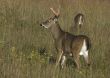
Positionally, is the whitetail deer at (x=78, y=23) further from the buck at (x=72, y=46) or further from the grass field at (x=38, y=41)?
the buck at (x=72, y=46)

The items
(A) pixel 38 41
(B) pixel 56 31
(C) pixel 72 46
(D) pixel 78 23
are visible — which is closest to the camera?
(C) pixel 72 46

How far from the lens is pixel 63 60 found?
30.5 feet

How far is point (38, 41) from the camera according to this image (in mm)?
10664

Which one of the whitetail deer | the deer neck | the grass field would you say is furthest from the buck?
the whitetail deer

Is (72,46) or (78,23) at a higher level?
(78,23)

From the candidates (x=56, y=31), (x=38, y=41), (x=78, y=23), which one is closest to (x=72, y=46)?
(x=56, y=31)

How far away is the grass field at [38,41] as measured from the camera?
7707 mm

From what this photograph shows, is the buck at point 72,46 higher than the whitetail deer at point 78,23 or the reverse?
the reverse

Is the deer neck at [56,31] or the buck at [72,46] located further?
the deer neck at [56,31]

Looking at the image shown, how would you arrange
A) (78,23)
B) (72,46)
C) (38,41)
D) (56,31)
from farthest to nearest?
(78,23) → (38,41) → (56,31) → (72,46)

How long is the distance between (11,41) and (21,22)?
8.83 ft

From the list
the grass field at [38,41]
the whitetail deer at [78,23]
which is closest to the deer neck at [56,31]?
the grass field at [38,41]

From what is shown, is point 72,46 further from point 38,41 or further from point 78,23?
point 78,23

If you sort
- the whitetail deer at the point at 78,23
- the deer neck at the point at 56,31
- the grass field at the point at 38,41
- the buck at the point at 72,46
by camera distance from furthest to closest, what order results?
the whitetail deer at the point at 78,23, the deer neck at the point at 56,31, the buck at the point at 72,46, the grass field at the point at 38,41
